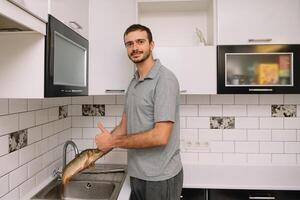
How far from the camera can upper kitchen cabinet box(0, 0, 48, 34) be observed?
71cm

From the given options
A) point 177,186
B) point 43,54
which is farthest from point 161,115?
point 43,54

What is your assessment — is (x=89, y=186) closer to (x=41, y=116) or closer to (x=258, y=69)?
(x=41, y=116)

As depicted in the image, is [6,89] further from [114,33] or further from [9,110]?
[114,33]

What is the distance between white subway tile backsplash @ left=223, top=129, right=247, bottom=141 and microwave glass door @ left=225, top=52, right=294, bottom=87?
0.51 m

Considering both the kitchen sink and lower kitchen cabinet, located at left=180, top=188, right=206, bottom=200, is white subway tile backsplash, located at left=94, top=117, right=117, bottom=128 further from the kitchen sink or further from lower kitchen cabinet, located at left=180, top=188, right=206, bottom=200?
lower kitchen cabinet, located at left=180, top=188, right=206, bottom=200

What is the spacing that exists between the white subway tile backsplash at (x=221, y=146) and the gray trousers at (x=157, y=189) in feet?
2.42

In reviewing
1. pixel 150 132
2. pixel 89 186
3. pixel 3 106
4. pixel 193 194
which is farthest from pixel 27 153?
pixel 193 194

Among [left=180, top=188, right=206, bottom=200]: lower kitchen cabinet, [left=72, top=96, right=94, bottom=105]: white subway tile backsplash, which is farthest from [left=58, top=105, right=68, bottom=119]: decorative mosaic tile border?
[left=180, top=188, right=206, bottom=200]: lower kitchen cabinet

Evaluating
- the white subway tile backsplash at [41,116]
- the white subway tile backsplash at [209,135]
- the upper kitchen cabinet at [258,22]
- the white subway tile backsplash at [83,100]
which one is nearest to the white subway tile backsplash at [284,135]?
the white subway tile backsplash at [209,135]

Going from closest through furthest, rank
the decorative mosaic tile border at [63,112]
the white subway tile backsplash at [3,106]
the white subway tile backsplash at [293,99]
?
the white subway tile backsplash at [3,106] < the decorative mosaic tile border at [63,112] < the white subway tile backsplash at [293,99]

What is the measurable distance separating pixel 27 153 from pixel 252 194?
1.42 meters

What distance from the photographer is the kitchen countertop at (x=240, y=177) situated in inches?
68.4

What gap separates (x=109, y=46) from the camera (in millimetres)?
1808

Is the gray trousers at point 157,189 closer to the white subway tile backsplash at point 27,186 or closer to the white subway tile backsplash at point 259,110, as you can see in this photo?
the white subway tile backsplash at point 27,186
